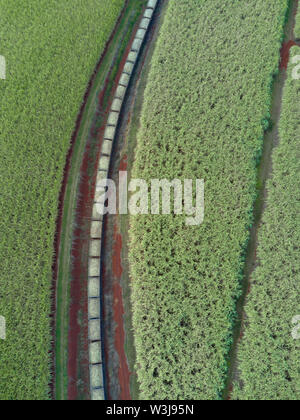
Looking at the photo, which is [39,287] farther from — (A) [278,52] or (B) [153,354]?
(A) [278,52]

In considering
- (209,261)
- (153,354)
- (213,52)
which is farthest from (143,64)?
(153,354)

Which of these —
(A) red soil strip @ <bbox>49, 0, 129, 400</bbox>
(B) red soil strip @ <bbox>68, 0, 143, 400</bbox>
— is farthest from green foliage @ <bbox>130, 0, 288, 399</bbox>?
(A) red soil strip @ <bbox>49, 0, 129, 400</bbox>

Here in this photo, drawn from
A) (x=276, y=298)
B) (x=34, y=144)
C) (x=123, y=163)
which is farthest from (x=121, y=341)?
(x=34, y=144)

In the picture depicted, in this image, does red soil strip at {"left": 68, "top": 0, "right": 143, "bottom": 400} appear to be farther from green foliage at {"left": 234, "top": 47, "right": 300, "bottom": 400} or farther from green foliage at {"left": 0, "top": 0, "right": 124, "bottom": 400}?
green foliage at {"left": 234, "top": 47, "right": 300, "bottom": 400}

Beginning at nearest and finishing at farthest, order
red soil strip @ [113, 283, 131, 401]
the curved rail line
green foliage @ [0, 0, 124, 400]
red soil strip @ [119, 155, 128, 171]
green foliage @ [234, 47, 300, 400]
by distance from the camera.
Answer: green foliage @ [234, 47, 300, 400] → green foliage @ [0, 0, 124, 400] → the curved rail line → red soil strip @ [113, 283, 131, 401] → red soil strip @ [119, 155, 128, 171]

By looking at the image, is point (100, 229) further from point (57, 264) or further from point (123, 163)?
point (123, 163)

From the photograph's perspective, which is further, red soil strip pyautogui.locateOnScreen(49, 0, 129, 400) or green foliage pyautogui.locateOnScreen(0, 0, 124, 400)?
red soil strip pyautogui.locateOnScreen(49, 0, 129, 400)
